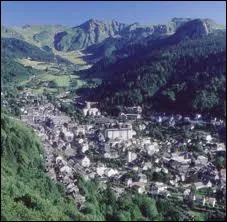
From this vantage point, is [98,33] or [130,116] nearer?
[130,116]

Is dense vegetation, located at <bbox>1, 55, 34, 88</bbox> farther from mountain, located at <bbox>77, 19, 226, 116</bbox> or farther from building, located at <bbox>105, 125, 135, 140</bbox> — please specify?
building, located at <bbox>105, 125, 135, 140</bbox>

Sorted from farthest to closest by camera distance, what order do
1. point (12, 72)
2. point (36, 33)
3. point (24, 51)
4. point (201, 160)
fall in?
point (36, 33) → point (24, 51) → point (12, 72) → point (201, 160)

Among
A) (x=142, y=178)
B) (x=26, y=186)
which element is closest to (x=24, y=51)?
(x=142, y=178)

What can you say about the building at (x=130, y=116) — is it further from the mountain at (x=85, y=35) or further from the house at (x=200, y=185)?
the mountain at (x=85, y=35)

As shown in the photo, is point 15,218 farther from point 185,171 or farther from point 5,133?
point 185,171

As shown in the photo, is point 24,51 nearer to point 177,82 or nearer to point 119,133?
point 177,82

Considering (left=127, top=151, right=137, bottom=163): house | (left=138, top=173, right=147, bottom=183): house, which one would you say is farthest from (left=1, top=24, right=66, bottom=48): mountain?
(left=138, top=173, right=147, bottom=183): house

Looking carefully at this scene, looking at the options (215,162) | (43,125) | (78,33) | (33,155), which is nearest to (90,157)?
(33,155)
